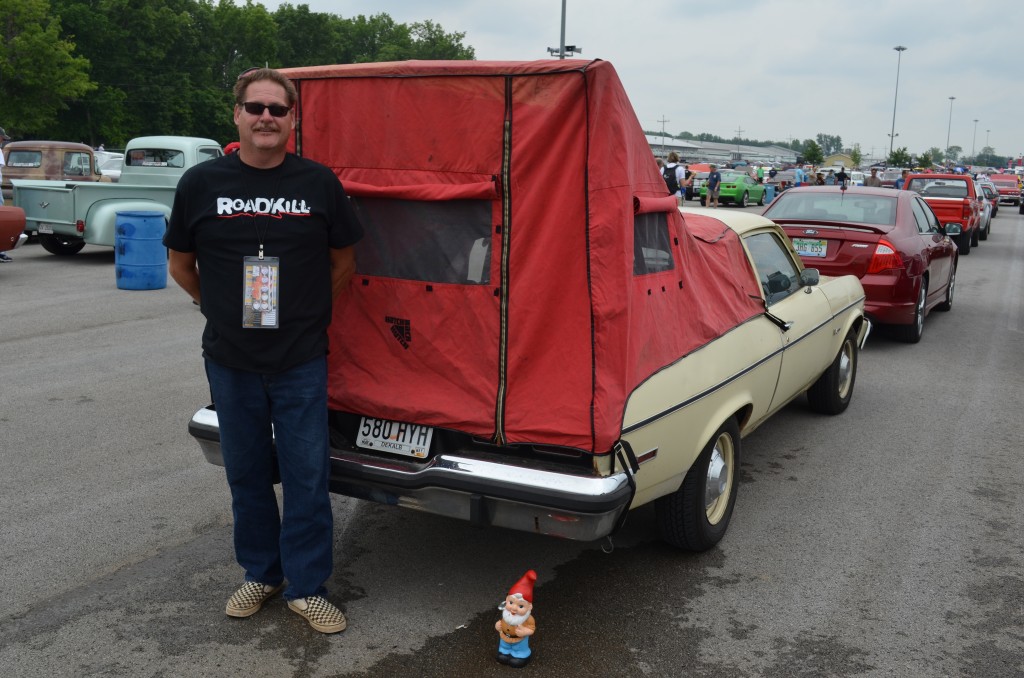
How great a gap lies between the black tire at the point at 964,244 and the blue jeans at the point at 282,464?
19373 millimetres

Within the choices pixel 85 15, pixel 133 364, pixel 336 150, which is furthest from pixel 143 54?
pixel 336 150

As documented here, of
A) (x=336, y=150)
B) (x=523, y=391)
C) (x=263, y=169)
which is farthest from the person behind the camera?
(x=336, y=150)

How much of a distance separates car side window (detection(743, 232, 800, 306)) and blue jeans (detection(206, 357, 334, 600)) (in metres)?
2.77

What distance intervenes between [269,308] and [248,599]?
1.19m

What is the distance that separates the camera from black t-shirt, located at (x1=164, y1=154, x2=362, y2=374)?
11.0 ft

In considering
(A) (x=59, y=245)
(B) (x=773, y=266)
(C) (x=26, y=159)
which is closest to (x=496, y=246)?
(B) (x=773, y=266)

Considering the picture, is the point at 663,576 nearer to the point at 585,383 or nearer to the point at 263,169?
the point at 585,383

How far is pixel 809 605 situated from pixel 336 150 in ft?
8.87

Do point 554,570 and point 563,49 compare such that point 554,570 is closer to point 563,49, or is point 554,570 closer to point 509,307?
point 509,307

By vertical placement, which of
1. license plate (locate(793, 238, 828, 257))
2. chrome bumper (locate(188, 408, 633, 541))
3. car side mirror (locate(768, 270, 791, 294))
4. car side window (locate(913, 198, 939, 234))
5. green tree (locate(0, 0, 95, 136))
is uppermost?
green tree (locate(0, 0, 95, 136))

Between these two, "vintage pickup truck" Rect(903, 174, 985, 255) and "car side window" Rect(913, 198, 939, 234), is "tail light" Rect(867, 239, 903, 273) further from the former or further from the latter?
"vintage pickup truck" Rect(903, 174, 985, 255)

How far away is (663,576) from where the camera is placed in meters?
4.16

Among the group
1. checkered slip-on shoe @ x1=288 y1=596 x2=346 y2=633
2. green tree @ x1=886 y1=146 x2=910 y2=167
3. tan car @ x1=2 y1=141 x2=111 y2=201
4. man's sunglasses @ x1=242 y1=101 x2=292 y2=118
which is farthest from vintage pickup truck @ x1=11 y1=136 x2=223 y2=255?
green tree @ x1=886 y1=146 x2=910 y2=167

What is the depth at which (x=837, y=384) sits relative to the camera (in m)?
6.75
